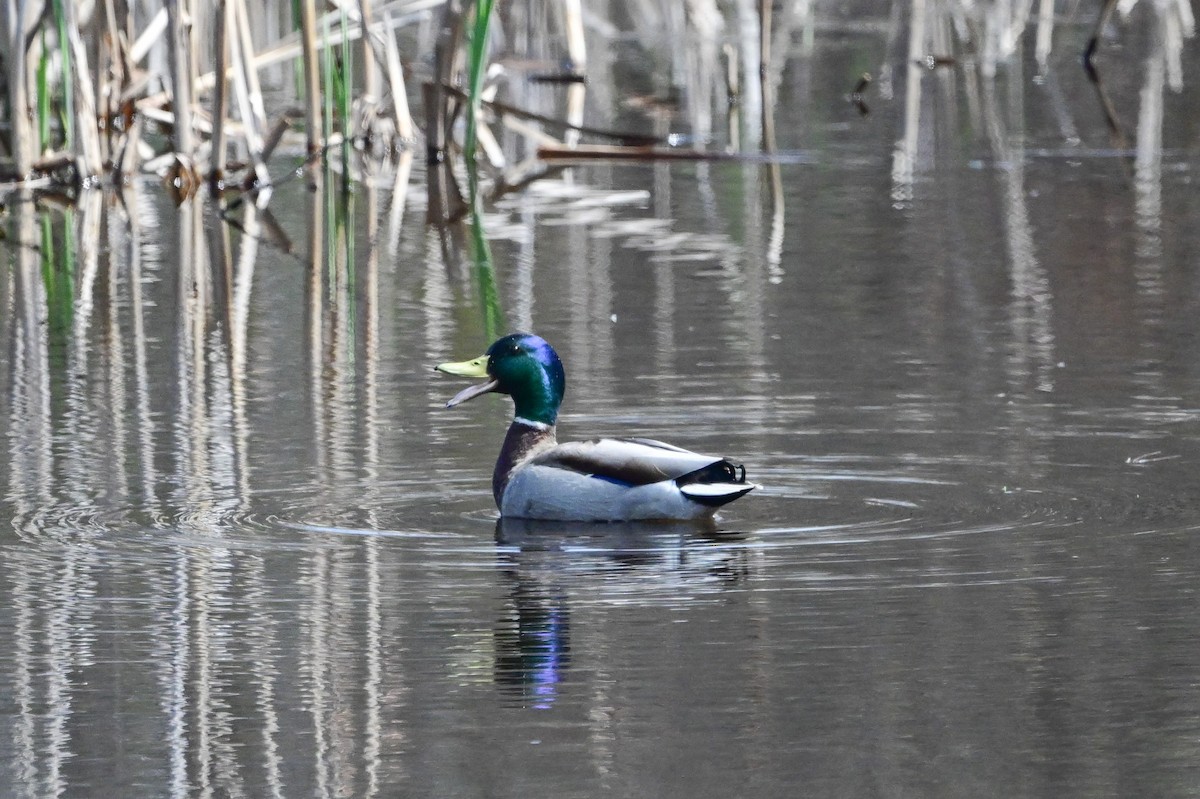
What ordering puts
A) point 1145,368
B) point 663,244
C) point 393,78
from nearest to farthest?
point 1145,368 → point 663,244 → point 393,78

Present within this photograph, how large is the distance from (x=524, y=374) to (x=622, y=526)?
0.76m

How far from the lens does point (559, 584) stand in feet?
20.2

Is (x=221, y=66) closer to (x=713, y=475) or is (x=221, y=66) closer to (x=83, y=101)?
(x=83, y=101)

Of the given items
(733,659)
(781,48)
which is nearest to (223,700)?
(733,659)

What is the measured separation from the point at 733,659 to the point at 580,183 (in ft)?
38.5

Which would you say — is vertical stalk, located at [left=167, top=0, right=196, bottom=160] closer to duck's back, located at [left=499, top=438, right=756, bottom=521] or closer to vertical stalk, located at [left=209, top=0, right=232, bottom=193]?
vertical stalk, located at [left=209, top=0, right=232, bottom=193]

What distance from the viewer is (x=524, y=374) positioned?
7.55 metres

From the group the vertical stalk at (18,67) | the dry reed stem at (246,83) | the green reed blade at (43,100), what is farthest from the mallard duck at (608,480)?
the green reed blade at (43,100)

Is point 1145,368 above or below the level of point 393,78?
below

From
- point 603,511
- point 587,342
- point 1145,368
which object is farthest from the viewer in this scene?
point 587,342

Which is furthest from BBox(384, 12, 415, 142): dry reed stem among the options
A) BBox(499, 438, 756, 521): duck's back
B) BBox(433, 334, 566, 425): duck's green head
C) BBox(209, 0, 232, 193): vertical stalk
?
BBox(499, 438, 756, 521): duck's back

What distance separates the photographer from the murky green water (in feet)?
15.5

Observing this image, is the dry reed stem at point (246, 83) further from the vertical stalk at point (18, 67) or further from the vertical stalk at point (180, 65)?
the vertical stalk at point (18, 67)

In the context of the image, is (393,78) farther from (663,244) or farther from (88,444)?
(88,444)
